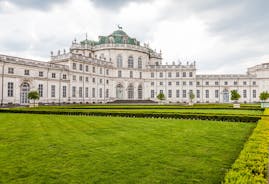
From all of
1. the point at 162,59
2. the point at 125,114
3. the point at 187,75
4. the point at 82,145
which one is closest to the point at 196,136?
the point at 82,145

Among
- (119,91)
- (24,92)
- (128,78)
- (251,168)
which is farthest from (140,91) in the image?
(251,168)

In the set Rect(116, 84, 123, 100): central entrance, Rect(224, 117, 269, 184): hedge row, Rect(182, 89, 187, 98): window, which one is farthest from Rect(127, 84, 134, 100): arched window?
Rect(224, 117, 269, 184): hedge row

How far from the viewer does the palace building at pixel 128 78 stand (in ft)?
176

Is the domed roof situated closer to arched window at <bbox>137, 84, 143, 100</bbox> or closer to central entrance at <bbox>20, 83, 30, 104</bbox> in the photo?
arched window at <bbox>137, 84, 143, 100</bbox>

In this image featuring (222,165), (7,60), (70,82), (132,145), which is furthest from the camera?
(70,82)

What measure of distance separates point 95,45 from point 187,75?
3068 cm

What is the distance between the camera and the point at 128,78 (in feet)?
226

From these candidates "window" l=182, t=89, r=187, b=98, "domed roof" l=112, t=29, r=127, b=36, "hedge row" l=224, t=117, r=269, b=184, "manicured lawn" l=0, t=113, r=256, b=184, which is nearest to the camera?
"hedge row" l=224, t=117, r=269, b=184

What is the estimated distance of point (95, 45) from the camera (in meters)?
70.2

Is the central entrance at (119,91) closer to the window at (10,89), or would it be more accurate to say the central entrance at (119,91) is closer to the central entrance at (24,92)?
the central entrance at (24,92)

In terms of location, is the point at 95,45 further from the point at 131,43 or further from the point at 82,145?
the point at 82,145

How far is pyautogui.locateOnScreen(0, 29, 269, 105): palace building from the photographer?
2115 inches

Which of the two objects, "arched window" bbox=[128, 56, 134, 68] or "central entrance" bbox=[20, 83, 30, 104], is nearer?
"central entrance" bbox=[20, 83, 30, 104]

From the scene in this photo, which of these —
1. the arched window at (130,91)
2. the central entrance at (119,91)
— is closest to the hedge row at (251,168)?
the central entrance at (119,91)
